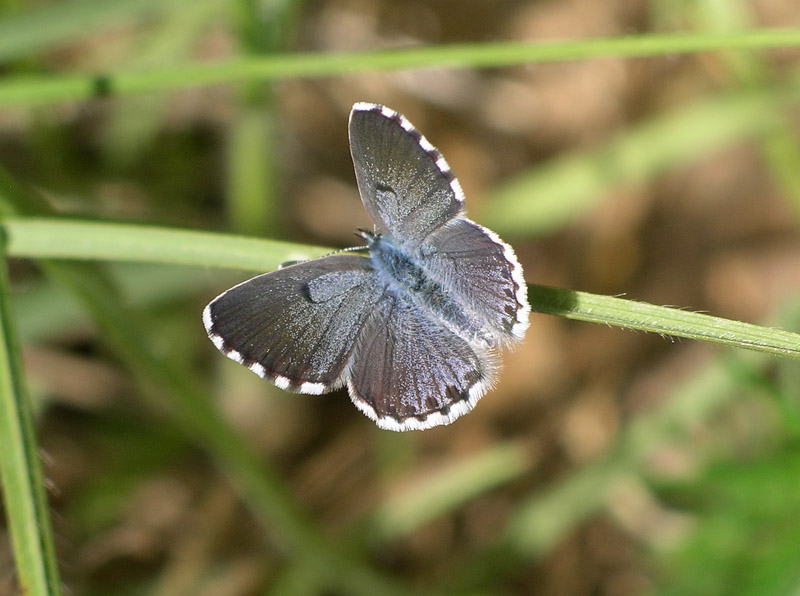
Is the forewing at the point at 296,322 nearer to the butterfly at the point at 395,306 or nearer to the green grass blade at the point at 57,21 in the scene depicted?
the butterfly at the point at 395,306

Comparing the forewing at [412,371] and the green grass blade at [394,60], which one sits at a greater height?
the green grass blade at [394,60]

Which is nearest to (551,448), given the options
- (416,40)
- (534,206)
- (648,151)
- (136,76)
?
(534,206)

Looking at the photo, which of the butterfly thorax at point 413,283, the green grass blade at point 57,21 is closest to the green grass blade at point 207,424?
the butterfly thorax at point 413,283

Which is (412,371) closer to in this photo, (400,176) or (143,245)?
(400,176)

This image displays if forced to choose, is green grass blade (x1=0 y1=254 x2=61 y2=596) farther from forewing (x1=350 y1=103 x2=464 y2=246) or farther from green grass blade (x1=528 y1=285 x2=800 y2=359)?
green grass blade (x1=528 y1=285 x2=800 y2=359)

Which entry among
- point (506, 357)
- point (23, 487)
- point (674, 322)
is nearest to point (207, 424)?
point (23, 487)

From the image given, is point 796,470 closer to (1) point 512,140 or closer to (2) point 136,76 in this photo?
(2) point 136,76
